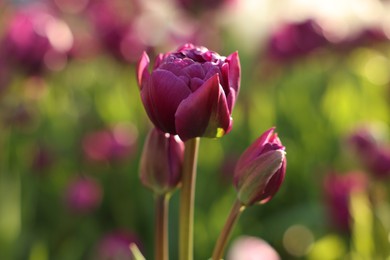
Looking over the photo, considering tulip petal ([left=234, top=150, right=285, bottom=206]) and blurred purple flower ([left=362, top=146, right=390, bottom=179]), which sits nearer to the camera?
tulip petal ([left=234, top=150, right=285, bottom=206])

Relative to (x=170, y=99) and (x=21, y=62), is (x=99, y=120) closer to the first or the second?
(x=21, y=62)

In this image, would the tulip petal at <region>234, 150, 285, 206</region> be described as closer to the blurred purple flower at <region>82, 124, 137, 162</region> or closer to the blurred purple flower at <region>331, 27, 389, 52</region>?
the blurred purple flower at <region>82, 124, 137, 162</region>

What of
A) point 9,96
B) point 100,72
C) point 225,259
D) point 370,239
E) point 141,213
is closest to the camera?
point 370,239

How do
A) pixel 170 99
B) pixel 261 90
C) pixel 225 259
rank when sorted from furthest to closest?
pixel 261 90
pixel 225 259
pixel 170 99

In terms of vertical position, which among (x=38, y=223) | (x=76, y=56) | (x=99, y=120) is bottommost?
(x=38, y=223)

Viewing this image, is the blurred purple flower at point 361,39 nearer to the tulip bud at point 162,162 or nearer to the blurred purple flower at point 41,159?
the blurred purple flower at point 41,159

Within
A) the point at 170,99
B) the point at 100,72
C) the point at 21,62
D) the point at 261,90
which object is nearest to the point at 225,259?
the point at 21,62

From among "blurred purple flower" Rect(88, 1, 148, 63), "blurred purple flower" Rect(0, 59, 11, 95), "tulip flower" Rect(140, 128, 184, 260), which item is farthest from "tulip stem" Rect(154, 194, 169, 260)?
"blurred purple flower" Rect(88, 1, 148, 63)

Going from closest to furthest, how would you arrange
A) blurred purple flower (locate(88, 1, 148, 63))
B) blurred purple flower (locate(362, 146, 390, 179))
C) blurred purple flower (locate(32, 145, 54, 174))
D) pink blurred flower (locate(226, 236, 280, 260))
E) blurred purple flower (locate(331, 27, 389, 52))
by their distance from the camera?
pink blurred flower (locate(226, 236, 280, 260)) < blurred purple flower (locate(362, 146, 390, 179)) < blurred purple flower (locate(32, 145, 54, 174)) < blurred purple flower (locate(88, 1, 148, 63)) < blurred purple flower (locate(331, 27, 389, 52))
